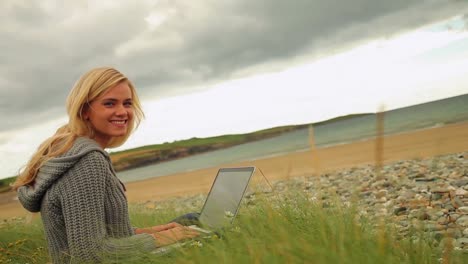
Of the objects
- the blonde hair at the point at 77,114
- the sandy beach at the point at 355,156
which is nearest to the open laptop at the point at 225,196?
the blonde hair at the point at 77,114

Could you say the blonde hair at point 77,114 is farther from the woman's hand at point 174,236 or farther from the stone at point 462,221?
the stone at point 462,221

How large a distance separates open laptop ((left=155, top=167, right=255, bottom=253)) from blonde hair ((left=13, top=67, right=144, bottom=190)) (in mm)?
995

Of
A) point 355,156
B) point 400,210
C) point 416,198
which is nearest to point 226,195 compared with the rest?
point 400,210

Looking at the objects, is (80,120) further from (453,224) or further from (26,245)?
(453,224)

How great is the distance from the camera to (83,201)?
2812 millimetres

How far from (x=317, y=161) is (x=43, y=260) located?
11.2 ft

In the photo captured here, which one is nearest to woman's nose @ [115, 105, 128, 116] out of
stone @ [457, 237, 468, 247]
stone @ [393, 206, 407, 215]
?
stone @ [457, 237, 468, 247]

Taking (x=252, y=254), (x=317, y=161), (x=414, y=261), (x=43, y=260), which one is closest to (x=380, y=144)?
(x=317, y=161)

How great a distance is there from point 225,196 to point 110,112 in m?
1.07

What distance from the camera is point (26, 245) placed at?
587cm

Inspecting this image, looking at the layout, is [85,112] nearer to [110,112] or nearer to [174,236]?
[110,112]

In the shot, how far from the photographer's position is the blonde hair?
3162 mm

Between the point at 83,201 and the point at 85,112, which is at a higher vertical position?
the point at 85,112

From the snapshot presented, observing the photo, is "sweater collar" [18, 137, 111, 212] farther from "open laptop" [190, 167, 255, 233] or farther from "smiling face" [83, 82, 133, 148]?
"open laptop" [190, 167, 255, 233]
